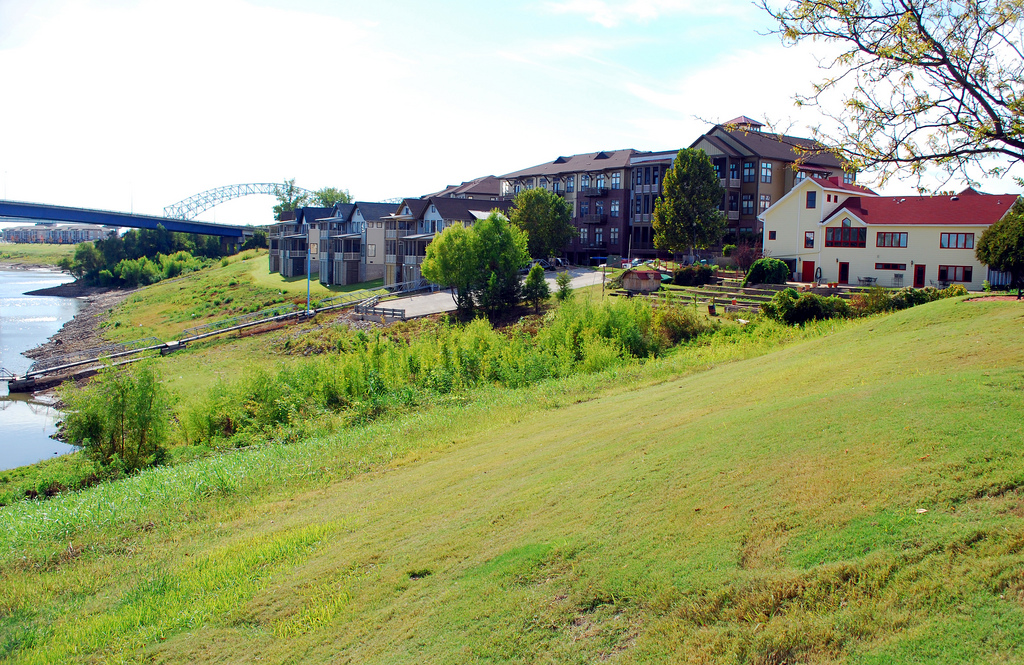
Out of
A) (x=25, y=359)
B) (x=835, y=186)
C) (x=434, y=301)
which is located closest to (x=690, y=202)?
(x=835, y=186)

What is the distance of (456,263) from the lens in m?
50.0

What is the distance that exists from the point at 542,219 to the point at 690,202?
51.5ft

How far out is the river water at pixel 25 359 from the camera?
2847 centimetres

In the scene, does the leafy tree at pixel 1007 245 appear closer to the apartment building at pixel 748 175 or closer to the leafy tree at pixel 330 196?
the apartment building at pixel 748 175

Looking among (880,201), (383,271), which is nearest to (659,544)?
(880,201)

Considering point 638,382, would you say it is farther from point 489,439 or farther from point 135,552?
point 135,552

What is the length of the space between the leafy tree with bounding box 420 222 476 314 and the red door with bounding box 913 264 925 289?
2818cm

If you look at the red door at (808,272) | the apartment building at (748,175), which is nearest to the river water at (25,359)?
the red door at (808,272)

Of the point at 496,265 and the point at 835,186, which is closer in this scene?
the point at 835,186

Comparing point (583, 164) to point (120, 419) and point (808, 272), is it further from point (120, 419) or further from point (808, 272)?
point (120, 419)

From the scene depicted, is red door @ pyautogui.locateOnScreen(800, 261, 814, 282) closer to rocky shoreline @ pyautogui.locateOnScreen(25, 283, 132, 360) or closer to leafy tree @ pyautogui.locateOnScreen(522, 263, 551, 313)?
leafy tree @ pyautogui.locateOnScreen(522, 263, 551, 313)

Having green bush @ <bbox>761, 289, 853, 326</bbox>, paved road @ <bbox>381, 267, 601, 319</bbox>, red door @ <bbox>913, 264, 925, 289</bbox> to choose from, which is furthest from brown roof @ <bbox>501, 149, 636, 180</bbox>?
green bush @ <bbox>761, 289, 853, 326</bbox>

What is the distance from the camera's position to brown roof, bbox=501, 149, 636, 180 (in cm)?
7906

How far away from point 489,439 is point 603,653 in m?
10.3
